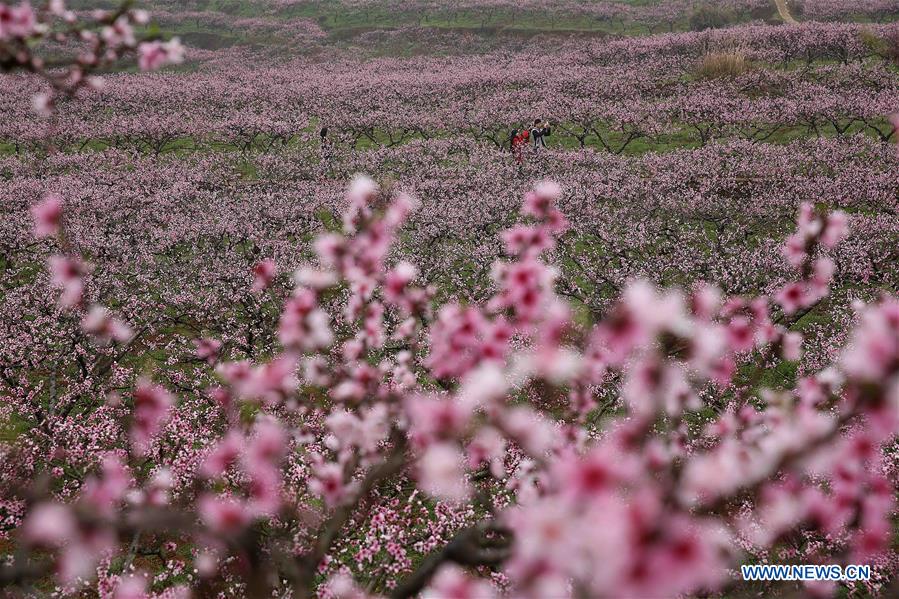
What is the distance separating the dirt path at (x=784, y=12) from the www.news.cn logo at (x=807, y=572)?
6655cm

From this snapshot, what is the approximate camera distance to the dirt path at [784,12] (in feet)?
197

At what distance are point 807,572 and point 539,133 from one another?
79.3 feet

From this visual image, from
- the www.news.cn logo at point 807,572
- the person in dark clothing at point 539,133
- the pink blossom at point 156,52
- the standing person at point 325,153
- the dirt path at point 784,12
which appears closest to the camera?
the pink blossom at point 156,52

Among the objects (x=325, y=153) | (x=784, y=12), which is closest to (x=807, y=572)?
(x=325, y=153)

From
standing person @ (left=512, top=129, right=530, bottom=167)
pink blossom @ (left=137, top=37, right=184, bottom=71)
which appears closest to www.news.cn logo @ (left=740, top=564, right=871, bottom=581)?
pink blossom @ (left=137, top=37, right=184, bottom=71)

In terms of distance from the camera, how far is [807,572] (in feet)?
24.4

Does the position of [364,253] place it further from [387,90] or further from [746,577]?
[387,90]

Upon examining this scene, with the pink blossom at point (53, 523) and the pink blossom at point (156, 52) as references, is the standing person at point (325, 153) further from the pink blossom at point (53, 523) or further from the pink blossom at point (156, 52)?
the pink blossom at point (53, 523)

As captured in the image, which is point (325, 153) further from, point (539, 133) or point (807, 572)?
point (807, 572)

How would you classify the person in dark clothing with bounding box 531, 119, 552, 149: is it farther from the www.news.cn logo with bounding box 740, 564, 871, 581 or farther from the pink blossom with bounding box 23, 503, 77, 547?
the pink blossom with bounding box 23, 503, 77, 547

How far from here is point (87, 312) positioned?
46.5 ft

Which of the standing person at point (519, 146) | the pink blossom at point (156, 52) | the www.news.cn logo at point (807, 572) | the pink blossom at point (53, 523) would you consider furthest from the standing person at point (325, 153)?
the pink blossom at point (53, 523)

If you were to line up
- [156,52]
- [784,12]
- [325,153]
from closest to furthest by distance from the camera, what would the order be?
[156,52] < [325,153] < [784,12]

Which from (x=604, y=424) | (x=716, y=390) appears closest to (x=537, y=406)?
(x=604, y=424)
